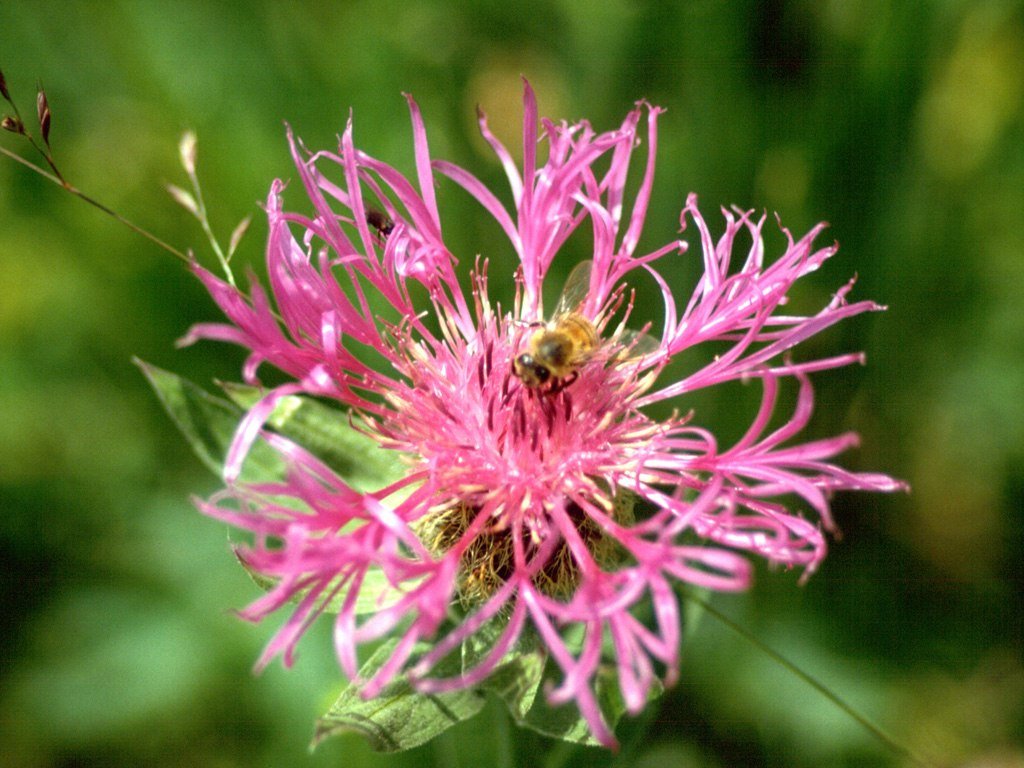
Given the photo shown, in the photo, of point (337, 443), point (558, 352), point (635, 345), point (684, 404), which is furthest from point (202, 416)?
point (684, 404)

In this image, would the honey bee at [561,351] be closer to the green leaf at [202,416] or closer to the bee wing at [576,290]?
the bee wing at [576,290]

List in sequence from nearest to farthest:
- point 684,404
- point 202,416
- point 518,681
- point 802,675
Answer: point 518,681 < point 802,675 < point 202,416 < point 684,404

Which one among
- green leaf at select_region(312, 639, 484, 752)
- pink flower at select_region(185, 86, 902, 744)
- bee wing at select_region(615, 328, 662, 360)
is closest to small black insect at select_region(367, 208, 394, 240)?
pink flower at select_region(185, 86, 902, 744)

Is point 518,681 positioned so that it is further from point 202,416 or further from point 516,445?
point 202,416

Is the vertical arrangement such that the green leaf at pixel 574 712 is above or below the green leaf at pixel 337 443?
below

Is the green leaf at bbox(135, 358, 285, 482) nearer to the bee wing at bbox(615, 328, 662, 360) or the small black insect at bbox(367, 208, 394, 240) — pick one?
the small black insect at bbox(367, 208, 394, 240)

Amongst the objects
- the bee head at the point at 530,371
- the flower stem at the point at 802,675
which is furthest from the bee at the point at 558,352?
the flower stem at the point at 802,675
